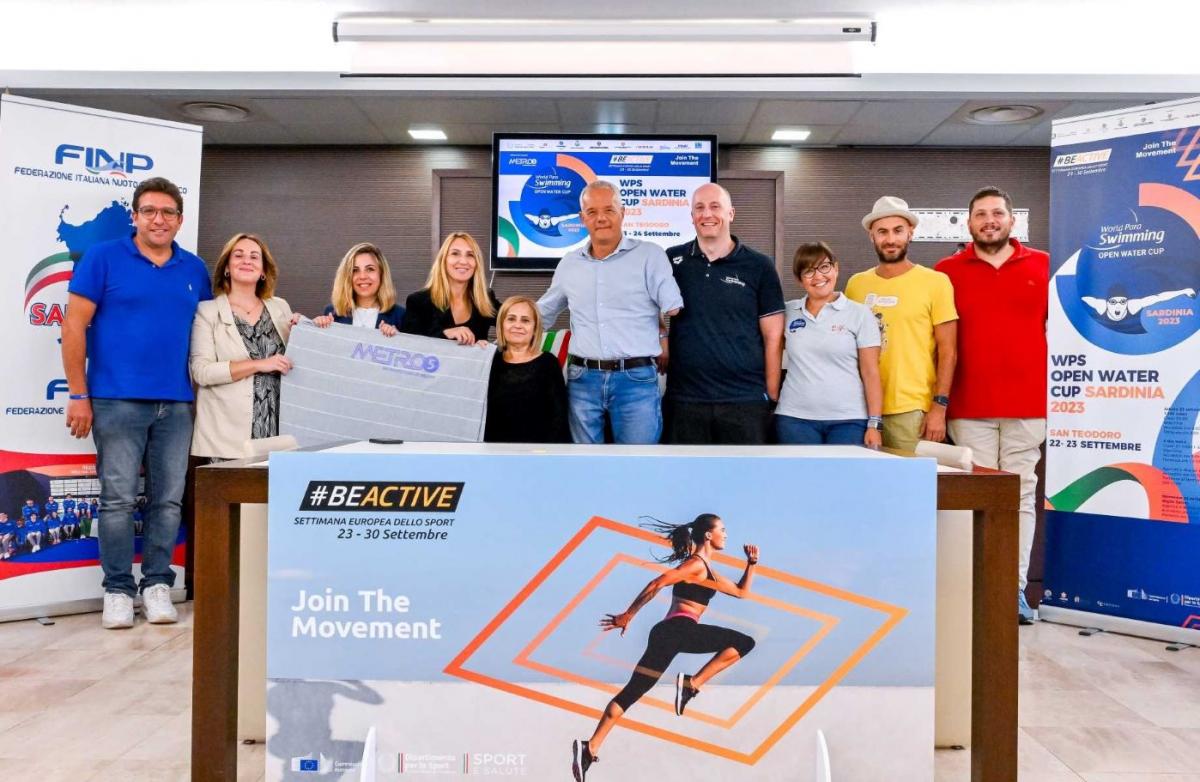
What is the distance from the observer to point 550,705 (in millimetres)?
1715

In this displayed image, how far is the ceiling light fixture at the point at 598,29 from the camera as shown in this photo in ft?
15.1

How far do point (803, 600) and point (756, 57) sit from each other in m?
3.91

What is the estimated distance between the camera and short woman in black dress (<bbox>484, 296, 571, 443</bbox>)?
315 cm

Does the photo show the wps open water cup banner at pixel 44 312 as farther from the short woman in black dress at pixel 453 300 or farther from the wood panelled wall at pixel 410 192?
the wood panelled wall at pixel 410 192

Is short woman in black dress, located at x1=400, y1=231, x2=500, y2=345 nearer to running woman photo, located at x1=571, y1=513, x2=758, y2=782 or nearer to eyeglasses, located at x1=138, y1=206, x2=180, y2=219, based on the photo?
eyeglasses, located at x1=138, y1=206, x2=180, y2=219

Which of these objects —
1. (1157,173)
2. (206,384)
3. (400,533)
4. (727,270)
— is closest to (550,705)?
(400,533)

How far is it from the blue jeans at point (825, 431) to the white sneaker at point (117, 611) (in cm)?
275

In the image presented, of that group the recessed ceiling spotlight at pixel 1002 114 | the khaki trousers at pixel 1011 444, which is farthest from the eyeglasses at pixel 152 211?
the recessed ceiling spotlight at pixel 1002 114

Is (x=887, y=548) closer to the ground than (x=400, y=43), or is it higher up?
closer to the ground

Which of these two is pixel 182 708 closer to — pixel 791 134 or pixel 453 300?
pixel 453 300

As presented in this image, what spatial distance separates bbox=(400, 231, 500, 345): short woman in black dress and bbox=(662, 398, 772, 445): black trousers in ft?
2.82

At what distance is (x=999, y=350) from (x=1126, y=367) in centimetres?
53

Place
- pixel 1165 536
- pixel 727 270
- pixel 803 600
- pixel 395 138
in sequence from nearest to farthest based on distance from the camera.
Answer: pixel 803 600, pixel 727 270, pixel 1165 536, pixel 395 138

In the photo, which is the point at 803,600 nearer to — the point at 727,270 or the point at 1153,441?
the point at 727,270
